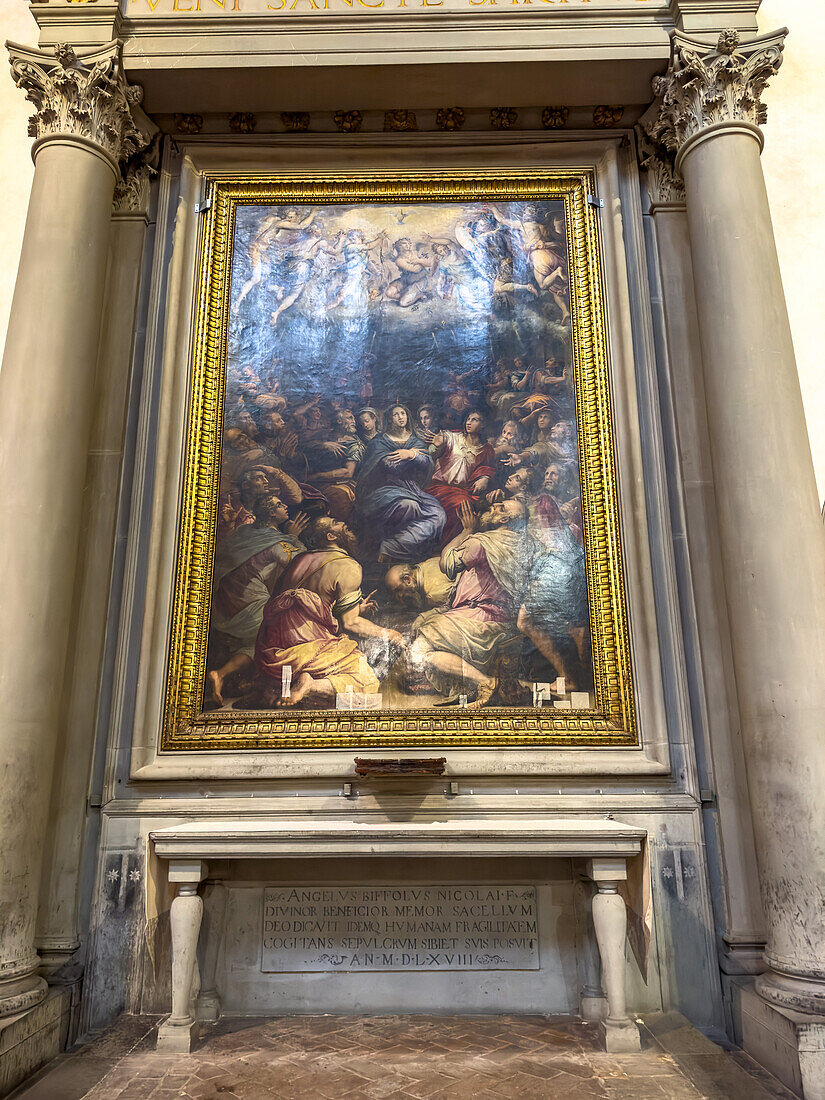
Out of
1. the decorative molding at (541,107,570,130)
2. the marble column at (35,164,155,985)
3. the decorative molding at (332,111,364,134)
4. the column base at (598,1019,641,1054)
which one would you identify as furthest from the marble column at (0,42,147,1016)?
the decorative molding at (541,107,570,130)

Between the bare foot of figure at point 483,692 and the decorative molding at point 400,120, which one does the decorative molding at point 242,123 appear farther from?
the bare foot of figure at point 483,692

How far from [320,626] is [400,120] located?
405cm

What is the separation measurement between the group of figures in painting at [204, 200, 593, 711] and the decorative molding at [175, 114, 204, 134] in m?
0.79

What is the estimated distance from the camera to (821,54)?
23.1 feet

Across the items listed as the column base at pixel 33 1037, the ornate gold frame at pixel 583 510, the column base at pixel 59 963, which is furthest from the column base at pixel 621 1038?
the column base at pixel 59 963

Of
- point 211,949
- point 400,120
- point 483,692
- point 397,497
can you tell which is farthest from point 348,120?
point 211,949

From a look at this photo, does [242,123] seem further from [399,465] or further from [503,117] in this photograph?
[399,465]

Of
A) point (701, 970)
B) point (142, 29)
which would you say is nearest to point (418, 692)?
point (701, 970)

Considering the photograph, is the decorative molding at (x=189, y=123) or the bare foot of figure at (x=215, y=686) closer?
the bare foot of figure at (x=215, y=686)

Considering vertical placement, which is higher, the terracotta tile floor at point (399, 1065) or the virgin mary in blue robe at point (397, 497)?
the virgin mary in blue robe at point (397, 497)

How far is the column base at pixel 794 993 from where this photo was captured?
13.7 ft

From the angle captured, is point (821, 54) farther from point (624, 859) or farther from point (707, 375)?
point (624, 859)

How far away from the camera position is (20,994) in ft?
14.4

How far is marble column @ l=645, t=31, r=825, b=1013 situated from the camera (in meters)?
4.50
